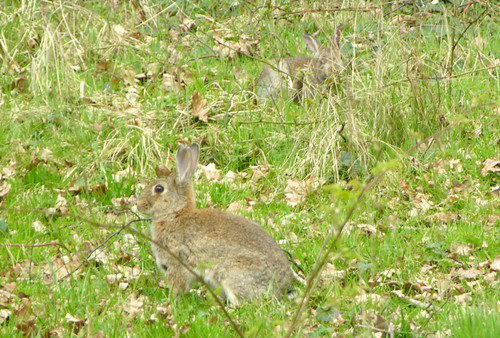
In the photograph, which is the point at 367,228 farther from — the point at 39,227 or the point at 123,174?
Result: the point at 39,227

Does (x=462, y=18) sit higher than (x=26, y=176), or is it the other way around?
(x=462, y=18)

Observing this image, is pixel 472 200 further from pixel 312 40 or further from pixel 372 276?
pixel 312 40

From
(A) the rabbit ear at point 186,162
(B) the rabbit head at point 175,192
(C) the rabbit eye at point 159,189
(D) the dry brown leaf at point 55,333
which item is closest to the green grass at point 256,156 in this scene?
(D) the dry brown leaf at point 55,333

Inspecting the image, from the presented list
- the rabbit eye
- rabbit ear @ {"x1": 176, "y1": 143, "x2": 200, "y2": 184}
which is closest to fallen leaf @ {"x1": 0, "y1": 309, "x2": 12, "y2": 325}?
the rabbit eye

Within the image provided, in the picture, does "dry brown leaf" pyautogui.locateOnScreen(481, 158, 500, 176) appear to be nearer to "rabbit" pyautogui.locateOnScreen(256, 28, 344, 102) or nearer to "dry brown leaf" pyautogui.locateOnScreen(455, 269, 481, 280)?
"rabbit" pyautogui.locateOnScreen(256, 28, 344, 102)

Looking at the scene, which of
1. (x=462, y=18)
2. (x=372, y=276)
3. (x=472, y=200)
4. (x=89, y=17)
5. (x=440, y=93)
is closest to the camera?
(x=372, y=276)

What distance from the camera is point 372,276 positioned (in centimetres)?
671

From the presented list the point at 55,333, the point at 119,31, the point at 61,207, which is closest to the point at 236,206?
the point at 61,207

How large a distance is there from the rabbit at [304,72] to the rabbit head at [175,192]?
6.86ft

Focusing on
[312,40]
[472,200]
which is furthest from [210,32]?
[472,200]

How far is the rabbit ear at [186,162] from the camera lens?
24.2 ft

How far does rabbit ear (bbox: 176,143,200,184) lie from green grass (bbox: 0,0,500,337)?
67cm

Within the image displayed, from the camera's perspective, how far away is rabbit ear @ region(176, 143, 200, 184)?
7.37 meters

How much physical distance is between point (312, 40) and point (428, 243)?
488 centimetres
